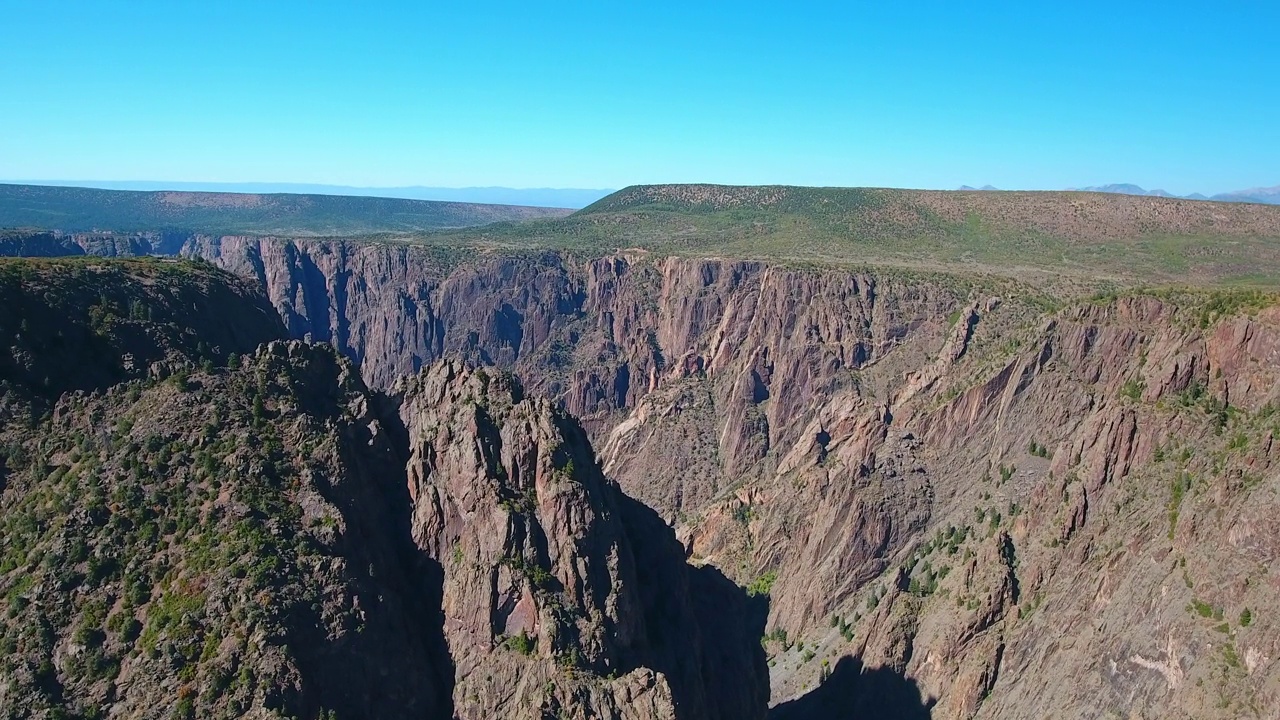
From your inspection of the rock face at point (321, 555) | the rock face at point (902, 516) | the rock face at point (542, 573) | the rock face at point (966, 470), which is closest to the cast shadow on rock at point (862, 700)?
the rock face at point (902, 516)

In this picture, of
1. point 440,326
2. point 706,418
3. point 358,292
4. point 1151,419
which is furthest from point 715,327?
point 1151,419

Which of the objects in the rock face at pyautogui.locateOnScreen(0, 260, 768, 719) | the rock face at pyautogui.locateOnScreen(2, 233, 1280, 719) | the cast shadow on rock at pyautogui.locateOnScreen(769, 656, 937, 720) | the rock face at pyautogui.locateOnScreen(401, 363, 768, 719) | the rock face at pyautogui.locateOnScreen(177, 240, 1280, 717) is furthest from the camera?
the cast shadow on rock at pyautogui.locateOnScreen(769, 656, 937, 720)

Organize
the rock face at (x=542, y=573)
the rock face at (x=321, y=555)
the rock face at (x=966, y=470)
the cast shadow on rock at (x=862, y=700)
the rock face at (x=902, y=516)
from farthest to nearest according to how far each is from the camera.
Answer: the cast shadow on rock at (x=862, y=700) → the rock face at (x=966, y=470) → the rock face at (x=902, y=516) → the rock face at (x=542, y=573) → the rock face at (x=321, y=555)

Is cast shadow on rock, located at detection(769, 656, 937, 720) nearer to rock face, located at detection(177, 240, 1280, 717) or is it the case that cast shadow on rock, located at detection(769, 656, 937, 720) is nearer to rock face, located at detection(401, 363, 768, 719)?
rock face, located at detection(177, 240, 1280, 717)

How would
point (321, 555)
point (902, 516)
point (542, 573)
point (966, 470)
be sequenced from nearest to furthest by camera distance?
point (321, 555), point (542, 573), point (902, 516), point (966, 470)

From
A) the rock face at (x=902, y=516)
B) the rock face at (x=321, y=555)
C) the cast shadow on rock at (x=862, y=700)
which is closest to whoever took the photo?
the rock face at (x=321, y=555)

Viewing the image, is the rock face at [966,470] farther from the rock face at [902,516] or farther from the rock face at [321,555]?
the rock face at [321,555]

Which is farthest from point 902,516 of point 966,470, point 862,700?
point 862,700

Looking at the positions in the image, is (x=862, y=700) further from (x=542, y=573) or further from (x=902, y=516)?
(x=542, y=573)

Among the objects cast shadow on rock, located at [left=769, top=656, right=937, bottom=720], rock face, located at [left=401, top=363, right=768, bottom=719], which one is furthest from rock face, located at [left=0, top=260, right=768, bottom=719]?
cast shadow on rock, located at [left=769, top=656, right=937, bottom=720]

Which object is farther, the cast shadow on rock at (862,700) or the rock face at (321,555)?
the cast shadow on rock at (862,700)

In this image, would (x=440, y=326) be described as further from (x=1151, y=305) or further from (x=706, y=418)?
(x=1151, y=305)
